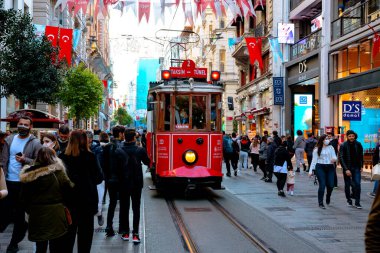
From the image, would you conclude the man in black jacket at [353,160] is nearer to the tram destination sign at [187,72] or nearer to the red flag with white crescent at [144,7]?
the tram destination sign at [187,72]

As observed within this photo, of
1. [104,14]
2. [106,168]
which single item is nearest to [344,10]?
[104,14]

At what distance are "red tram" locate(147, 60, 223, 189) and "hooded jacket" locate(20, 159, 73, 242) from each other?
7.71m

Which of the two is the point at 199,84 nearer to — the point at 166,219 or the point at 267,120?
the point at 166,219

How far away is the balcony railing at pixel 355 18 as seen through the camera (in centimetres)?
1992

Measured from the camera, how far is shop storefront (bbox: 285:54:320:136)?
29453 millimetres

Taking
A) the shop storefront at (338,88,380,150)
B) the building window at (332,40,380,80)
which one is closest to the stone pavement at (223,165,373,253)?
the shop storefront at (338,88,380,150)

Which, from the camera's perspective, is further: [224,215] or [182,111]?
[182,111]

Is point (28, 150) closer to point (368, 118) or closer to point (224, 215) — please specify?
point (224, 215)

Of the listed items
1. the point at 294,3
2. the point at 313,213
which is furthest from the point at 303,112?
the point at 313,213

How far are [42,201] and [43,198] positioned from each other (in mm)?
31

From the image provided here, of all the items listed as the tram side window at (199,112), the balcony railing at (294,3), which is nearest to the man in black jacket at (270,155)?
the tram side window at (199,112)

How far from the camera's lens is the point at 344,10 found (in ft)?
76.5

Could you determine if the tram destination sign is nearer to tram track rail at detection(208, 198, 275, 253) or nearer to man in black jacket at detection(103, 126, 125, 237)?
tram track rail at detection(208, 198, 275, 253)

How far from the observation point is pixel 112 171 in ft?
26.6
